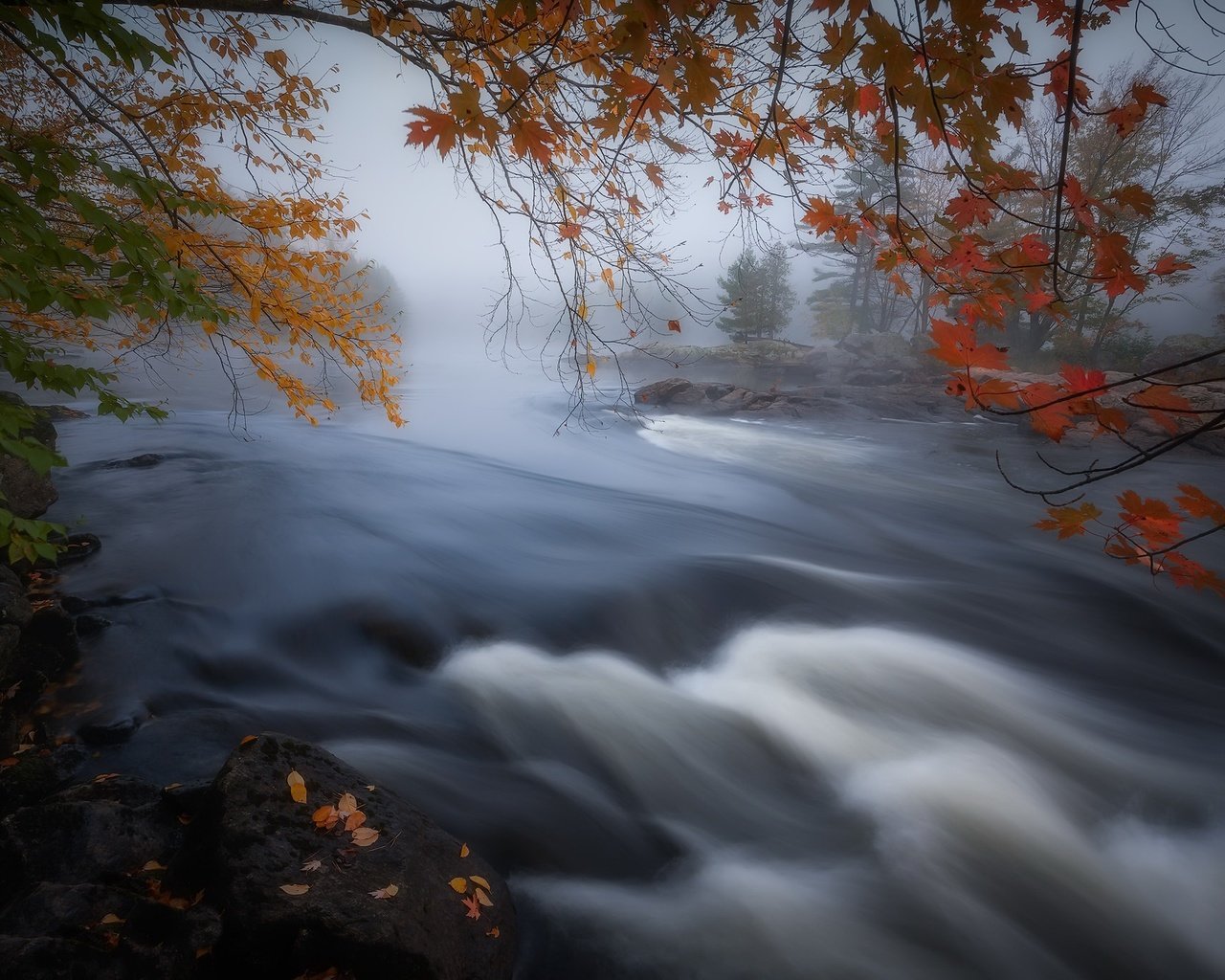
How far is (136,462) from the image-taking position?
28.1 ft

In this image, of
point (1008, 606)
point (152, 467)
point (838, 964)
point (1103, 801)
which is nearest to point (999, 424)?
point (1008, 606)

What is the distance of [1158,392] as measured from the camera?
2.03 m

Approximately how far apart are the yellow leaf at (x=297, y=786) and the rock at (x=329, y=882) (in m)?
0.02

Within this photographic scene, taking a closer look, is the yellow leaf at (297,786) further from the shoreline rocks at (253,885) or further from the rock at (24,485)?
the rock at (24,485)

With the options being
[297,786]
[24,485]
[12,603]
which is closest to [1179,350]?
[297,786]

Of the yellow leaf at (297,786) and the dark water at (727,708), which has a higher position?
the yellow leaf at (297,786)

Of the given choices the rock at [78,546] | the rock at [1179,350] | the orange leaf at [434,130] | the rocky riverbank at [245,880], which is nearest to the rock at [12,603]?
the rocky riverbank at [245,880]

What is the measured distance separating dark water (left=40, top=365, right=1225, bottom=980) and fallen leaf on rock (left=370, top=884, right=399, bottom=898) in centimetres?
82

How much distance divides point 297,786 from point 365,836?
1.13ft

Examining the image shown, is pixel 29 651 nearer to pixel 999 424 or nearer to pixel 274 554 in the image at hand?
pixel 274 554

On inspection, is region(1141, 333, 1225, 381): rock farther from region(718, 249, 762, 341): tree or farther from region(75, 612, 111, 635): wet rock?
region(75, 612, 111, 635): wet rock

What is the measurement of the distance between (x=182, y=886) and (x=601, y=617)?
348cm

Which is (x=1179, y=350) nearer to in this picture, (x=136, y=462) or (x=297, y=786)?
(x=297, y=786)

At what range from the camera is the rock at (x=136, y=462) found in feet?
27.6
